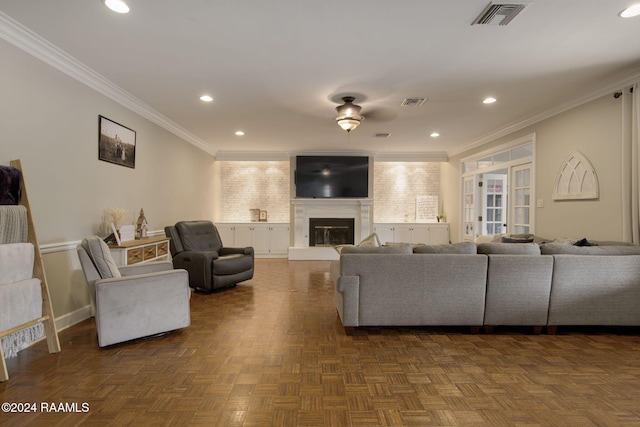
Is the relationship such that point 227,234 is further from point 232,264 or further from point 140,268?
point 140,268

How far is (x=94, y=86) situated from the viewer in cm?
345

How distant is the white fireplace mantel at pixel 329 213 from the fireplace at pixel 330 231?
0.10 m

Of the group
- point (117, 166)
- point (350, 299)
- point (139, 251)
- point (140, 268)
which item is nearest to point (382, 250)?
point (350, 299)

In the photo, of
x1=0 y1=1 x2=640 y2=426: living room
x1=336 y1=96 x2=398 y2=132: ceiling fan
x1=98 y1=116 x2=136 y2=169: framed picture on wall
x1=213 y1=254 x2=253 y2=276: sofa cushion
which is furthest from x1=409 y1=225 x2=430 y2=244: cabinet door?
x1=98 y1=116 x2=136 y2=169: framed picture on wall

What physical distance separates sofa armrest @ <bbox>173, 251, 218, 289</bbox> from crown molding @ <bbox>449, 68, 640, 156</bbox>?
505 cm

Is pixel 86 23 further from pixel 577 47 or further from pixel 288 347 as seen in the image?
pixel 577 47

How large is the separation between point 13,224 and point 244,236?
18.1 ft

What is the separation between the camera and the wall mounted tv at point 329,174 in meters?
7.61

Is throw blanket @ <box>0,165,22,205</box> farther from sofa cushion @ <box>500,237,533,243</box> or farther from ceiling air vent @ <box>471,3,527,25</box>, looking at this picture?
sofa cushion @ <box>500,237,533,243</box>

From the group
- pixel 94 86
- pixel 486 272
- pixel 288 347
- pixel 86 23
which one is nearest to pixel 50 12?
pixel 86 23

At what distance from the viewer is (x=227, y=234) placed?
7777 mm

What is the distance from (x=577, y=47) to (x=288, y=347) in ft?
11.7

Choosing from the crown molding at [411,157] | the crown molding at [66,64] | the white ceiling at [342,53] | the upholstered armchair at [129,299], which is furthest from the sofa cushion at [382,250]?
the crown molding at [411,157]

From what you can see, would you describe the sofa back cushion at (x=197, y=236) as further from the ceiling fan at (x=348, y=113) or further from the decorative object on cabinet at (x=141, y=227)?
the ceiling fan at (x=348, y=113)
